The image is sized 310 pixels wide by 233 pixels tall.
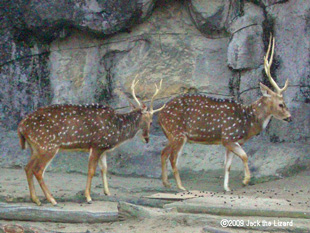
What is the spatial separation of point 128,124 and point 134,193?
1.15 m

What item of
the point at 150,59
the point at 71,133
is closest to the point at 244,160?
the point at 71,133

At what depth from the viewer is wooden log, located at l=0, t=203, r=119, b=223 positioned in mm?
8461

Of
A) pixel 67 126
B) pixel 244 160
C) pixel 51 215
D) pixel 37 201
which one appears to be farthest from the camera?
pixel 244 160

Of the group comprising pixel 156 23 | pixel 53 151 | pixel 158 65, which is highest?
pixel 156 23

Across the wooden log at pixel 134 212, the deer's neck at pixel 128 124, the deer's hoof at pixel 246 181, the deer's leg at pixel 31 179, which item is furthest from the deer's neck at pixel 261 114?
the deer's leg at pixel 31 179

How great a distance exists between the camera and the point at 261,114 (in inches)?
456

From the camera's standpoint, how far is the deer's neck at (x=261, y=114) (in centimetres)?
1156

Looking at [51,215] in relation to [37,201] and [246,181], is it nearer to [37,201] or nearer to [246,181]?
[37,201]

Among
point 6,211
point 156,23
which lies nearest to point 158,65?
point 156,23

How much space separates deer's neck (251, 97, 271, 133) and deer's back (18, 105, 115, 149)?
2.64 metres

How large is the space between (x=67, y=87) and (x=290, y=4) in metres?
4.60

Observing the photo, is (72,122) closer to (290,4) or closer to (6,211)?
(6,211)

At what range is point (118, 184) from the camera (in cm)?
1140

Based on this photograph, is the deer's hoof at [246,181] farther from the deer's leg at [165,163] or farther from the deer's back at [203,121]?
the deer's leg at [165,163]
